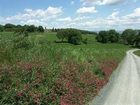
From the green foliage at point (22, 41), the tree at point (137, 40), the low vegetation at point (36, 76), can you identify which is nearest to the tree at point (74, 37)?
the low vegetation at point (36, 76)

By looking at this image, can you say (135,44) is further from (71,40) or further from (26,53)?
(26,53)

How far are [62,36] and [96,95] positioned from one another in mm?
76249

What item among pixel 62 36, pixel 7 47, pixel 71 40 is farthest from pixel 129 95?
pixel 71 40

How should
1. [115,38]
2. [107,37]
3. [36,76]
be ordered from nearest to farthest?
[36,76]
[107,37]
[115,38]

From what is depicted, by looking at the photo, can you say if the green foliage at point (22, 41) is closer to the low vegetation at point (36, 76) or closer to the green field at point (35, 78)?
the low vegetation at point (36, 76)

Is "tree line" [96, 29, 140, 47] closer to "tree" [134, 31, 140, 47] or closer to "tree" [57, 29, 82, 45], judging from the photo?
"tree" [134, 31, 140, 47]

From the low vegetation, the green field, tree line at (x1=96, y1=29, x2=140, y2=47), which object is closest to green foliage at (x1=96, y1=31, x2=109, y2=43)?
tree line at (x1=96, y1=29, x2=140, y2=47)

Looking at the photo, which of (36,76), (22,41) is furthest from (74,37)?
(36,76)

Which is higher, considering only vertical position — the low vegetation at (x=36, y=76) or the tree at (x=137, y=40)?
the low vegetation at (x=36, y=76)

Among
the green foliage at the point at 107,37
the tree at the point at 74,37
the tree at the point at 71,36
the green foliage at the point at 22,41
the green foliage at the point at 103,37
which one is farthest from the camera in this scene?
the green foliage at the point at 107,37

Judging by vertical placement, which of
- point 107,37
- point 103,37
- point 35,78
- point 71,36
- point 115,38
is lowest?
point 115,38

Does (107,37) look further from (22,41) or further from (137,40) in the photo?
(22,41)

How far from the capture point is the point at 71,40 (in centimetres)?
11212

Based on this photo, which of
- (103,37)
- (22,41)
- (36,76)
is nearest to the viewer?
(36,76)
